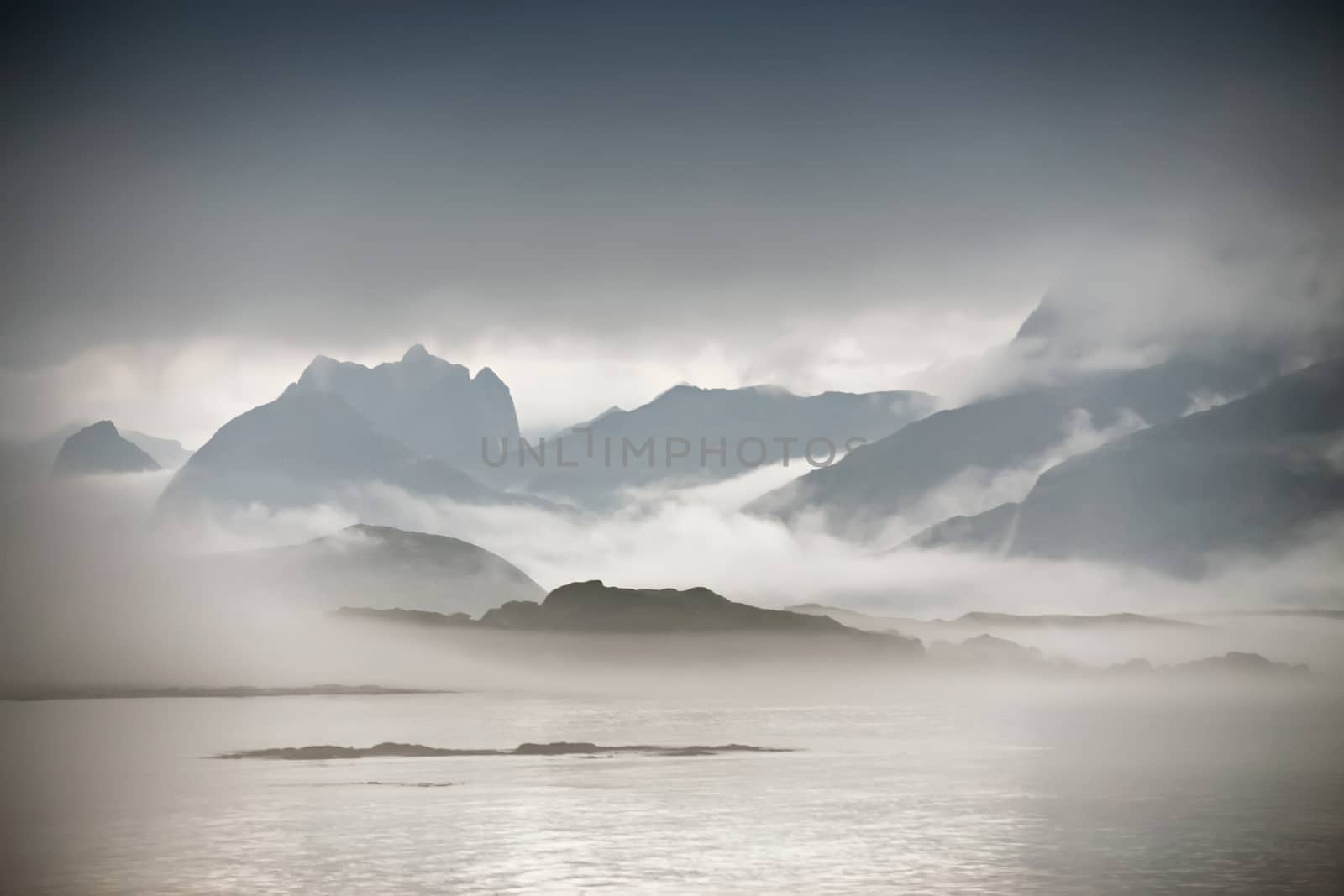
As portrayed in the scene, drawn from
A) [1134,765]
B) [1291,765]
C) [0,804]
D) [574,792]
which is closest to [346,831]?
[574,792]

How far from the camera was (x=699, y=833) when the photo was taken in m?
89.9

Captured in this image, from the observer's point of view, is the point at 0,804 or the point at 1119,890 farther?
the point at 0,804

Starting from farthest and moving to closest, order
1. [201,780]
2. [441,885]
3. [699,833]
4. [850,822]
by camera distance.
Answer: [201,780] < [850,822] < [699,833] < [441,885]

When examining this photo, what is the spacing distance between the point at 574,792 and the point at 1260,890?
57.3m

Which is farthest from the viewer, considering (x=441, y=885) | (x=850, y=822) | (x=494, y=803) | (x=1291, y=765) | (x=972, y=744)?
(x=972, y=744)

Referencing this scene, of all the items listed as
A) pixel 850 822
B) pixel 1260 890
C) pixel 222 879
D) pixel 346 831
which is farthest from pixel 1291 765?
pixel 222 879

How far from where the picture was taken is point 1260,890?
233 feet

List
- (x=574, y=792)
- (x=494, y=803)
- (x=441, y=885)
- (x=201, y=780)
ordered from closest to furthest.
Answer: (x=441, y=885) → (x=494, y=803) → (x=574, y=792) → (x=201, y=780)

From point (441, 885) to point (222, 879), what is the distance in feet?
38.0

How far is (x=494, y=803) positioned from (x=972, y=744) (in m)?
101

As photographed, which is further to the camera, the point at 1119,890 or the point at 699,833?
the point at 699,833

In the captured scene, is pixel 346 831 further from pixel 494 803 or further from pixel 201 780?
pixel 201 780

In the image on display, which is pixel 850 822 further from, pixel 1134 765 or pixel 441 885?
pixel 1134 765

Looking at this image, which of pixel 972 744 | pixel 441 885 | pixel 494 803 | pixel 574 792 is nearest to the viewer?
pixel 441 885
